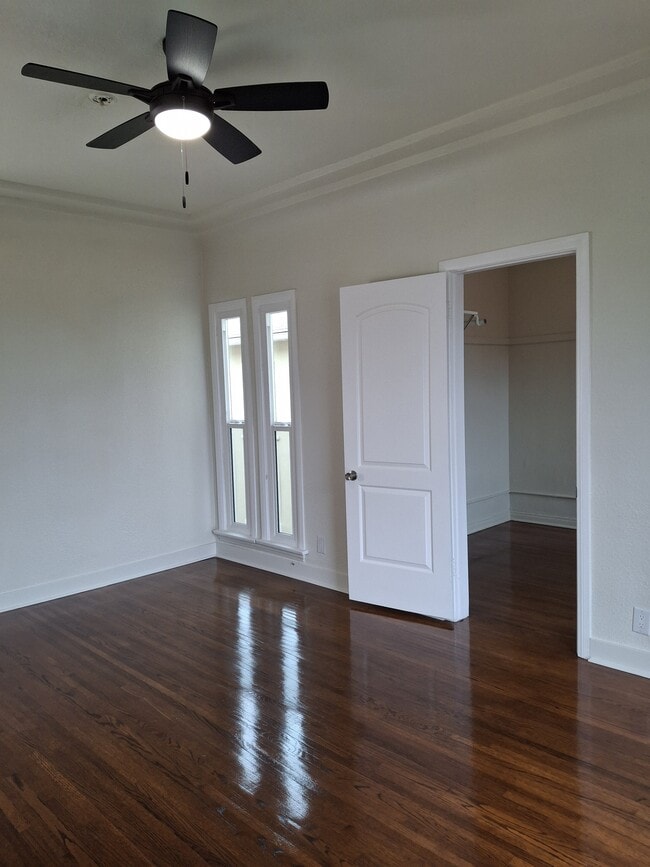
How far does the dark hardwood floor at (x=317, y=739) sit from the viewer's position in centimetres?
212

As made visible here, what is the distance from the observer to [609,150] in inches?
123

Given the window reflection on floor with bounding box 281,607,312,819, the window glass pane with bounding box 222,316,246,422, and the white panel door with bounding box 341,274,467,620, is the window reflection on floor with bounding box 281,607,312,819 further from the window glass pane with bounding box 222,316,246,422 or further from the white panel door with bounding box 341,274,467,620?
the window glass pane with bounding box 222,316,246,422

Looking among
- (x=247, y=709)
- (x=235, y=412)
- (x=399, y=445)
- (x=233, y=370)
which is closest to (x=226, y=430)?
(x=235, y=412)

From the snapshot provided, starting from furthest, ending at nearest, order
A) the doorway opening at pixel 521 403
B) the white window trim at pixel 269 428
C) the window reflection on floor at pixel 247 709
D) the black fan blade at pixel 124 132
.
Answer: the doorway opening at pixel 521 403 → the white window trim at pixel 269 428 → the black fan blade at pixel 124 132 → the window reflection on floor at pixel 247 709

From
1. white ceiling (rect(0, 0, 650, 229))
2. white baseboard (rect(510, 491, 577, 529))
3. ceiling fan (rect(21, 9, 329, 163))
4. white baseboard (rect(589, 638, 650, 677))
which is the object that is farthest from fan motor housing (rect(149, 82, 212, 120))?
white baseboard (rect(510, 491, 577, 529))

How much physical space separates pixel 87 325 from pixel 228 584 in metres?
2.26

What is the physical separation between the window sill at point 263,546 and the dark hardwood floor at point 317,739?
0.65 metres

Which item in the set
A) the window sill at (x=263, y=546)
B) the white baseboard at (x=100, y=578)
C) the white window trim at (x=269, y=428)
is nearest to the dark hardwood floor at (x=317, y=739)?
the white baseboard at (x=100, y=578)

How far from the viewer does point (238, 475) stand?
18.2 feet

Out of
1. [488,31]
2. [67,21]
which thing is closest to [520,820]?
[488,31]

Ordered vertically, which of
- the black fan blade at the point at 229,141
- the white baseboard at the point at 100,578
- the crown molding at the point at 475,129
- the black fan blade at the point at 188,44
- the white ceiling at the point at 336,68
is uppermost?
the white ceiling at the point at 336,68

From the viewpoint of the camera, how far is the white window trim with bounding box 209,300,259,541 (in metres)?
5.24

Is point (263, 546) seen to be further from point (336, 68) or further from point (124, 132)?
point (336, 68)

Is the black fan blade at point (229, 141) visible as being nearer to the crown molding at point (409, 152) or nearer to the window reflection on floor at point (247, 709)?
the crown molding at point (409, 152)
